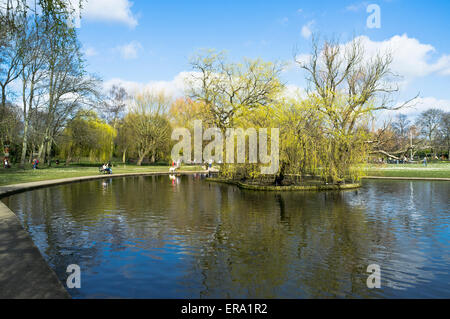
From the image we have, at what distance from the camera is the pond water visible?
17.4 feet

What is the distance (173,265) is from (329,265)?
2.74 meters

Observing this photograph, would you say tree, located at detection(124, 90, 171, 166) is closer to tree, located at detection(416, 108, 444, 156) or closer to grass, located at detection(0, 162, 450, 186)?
grass, located at detection(0, 162, 450, 186)

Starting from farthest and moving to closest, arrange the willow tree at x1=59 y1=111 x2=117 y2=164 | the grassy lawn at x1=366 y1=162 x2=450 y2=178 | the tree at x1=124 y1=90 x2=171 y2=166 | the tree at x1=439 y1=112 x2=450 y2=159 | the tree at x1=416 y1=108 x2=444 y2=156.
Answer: the tree at x1=416 y1=108 x2=444 y2=156 → the tree at x1=439 y1=112 x2=450 y2=159 → the tree at x1=124 y1=90 x2=171 y2=166 → the willow tree at x1=59 y1=111 x2=117 y2=164 → the grassy lawn at x1=366 y1=162 x2=450 y2=178

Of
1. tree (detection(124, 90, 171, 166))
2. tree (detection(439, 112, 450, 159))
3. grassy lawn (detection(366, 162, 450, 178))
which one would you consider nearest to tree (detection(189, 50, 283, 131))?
grassy lawn (detection(366, 162, 450, 178))

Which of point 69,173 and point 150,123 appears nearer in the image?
point 69,173

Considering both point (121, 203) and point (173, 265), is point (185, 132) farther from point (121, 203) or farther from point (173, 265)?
point (173, 265)

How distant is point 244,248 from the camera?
7.54 m

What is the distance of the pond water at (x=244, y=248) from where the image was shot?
531cm

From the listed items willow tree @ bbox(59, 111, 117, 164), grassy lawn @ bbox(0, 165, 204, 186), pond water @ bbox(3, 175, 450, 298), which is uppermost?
willow tree @ bbox(59, 111, 117, 164)

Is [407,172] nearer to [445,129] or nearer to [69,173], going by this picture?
[69,173]

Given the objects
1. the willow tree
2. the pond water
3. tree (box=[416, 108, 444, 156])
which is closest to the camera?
the pond water

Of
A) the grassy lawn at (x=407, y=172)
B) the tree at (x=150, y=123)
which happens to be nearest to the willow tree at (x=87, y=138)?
the tree at (x=150, y=123)

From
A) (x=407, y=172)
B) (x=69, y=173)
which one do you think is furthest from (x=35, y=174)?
(x=407, y=172)

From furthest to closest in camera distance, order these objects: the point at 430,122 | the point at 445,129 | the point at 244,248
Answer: the point at 430,122, the point at 445,129, the point at 244,248
